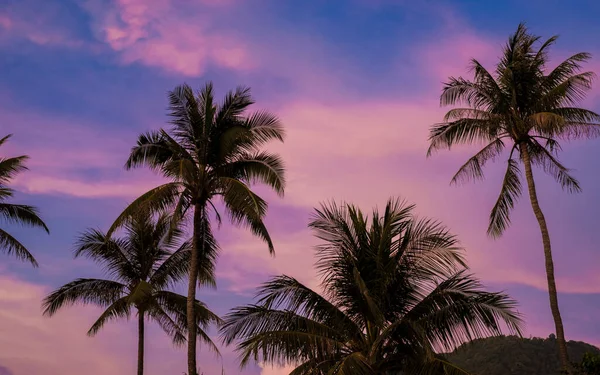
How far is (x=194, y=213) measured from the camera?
25672mm

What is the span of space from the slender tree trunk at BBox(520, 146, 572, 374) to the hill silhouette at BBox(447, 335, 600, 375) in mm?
70229

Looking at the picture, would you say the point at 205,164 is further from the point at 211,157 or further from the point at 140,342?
the point at 140,342

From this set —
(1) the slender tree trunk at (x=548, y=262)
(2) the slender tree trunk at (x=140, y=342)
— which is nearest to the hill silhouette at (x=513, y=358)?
(2) the slender tree trunk at (x=140, y=342)

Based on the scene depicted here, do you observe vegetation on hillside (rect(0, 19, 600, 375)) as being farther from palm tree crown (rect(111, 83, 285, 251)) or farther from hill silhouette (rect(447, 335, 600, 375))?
hill silhouette (rect(447, 335, 600, 375))

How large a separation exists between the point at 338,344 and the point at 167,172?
31.9ft

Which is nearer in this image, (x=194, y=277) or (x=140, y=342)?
(x=194, y=277)

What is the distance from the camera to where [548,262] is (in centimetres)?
2652

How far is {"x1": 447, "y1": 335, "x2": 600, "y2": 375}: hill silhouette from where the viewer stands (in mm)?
97688

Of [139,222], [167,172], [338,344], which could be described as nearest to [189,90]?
[167,172]

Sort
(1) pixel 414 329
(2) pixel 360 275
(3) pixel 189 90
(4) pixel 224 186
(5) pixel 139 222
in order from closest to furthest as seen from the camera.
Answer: (1) pixel 414 329, (2) pixel 360 275, (4) pixel 224 186, (3) pixel 189 90, (5) pixel 139 222

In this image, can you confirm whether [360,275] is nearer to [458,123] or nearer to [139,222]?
[458,123]

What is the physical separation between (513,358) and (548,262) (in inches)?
3155

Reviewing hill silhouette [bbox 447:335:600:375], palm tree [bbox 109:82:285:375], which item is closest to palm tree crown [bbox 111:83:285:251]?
palm tree [bbox 109:82:285:375]

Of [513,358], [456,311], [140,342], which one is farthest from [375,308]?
[513,358]
